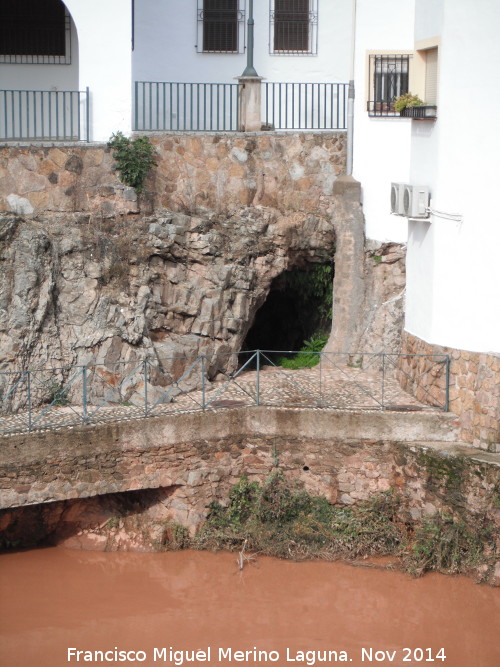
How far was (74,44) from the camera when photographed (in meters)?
22.0

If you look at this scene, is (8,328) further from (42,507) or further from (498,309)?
(498,309)

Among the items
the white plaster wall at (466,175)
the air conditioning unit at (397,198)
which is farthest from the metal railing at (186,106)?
the white plaster wall at (466,175)

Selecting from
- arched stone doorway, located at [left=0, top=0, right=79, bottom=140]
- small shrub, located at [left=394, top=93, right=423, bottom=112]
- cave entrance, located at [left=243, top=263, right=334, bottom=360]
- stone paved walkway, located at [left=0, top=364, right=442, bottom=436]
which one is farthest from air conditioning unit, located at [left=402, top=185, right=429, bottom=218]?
arched stone doorway, located at [left=0, top=0, right=79, bottom=140]

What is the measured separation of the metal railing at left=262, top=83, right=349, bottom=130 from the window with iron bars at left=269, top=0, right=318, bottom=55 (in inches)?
29.2

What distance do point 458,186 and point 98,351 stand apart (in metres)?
6.21

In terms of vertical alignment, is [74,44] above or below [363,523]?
above

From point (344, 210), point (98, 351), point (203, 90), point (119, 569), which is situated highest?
point (203, 90)

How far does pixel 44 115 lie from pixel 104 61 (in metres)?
1.85

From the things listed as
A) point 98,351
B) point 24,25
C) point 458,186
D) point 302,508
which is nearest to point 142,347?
point 98,351

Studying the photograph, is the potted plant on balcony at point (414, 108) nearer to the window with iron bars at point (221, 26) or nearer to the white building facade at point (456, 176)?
the white building facade at point (456, 176)

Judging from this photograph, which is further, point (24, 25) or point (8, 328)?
point (24, 25)

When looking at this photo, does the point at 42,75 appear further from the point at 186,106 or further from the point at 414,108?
the point at 414,108

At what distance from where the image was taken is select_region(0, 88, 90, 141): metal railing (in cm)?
2033

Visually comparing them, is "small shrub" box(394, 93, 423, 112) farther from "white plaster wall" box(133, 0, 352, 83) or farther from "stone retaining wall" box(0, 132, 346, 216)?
"white plaster wall" box(133, 0, 352, 83)
